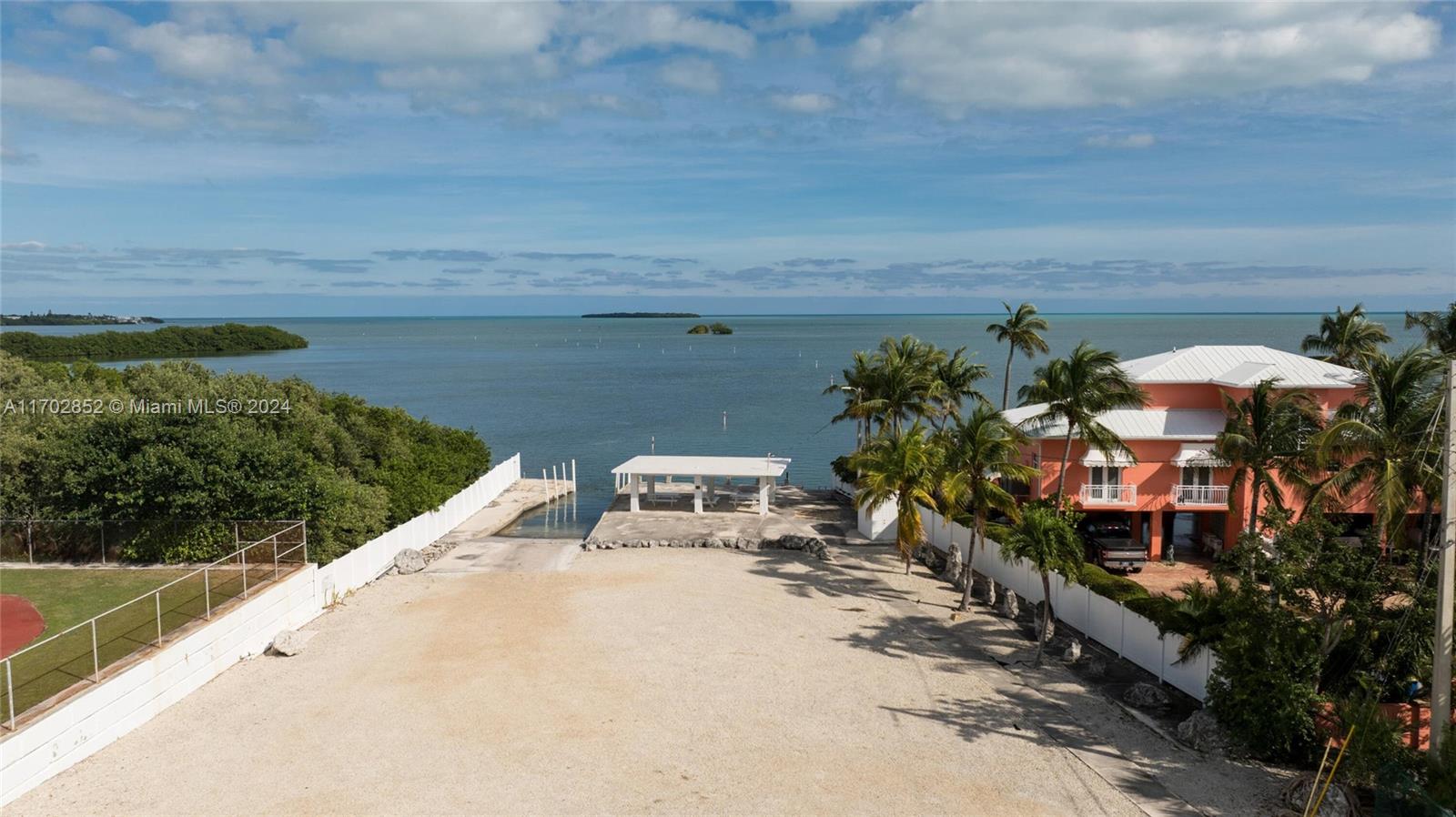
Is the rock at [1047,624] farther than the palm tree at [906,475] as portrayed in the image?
No

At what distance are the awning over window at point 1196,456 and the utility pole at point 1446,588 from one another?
56.5ft

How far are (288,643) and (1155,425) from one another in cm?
2795

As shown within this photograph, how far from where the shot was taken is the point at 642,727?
55.3 feet

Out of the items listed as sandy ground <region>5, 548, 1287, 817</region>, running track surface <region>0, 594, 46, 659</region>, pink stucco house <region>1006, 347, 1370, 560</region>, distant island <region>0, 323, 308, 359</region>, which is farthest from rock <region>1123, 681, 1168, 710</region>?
distant island <region>0, 323, 308, 359</region>

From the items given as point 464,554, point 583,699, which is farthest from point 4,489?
point 583,699

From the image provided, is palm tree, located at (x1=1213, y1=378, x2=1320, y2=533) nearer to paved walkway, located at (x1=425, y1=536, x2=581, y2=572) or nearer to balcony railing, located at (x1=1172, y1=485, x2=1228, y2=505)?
balcony railing, located at (x1=1172, y1=485, x2=1228, y2=505)

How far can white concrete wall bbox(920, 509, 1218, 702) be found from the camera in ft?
60.8

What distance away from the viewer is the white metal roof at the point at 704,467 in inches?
1471

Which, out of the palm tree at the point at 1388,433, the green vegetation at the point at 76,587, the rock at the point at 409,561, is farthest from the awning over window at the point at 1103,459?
the green vegetation at the point at 76,587

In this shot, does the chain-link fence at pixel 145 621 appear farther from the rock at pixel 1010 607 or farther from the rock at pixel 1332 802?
the rock at pixel 1332 802

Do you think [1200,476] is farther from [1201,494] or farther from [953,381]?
[953,381]

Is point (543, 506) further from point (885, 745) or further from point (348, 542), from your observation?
point (885, 745)

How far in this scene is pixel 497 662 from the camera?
2027 centimetres

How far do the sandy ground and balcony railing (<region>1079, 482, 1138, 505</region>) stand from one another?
8915mm
